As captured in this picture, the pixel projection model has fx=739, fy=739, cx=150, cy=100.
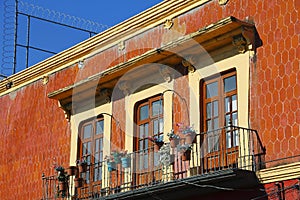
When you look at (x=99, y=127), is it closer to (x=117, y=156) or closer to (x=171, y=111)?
(x=117, y=156)

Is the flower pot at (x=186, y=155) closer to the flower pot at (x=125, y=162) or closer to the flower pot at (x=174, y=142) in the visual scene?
the flower pot at (x=174, y=142)

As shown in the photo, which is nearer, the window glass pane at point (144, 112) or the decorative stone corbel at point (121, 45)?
the window glass pane at point (144, 112)

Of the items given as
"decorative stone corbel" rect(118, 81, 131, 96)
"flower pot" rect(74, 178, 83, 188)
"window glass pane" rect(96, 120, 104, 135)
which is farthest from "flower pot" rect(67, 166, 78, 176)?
→ "decorative stone corbel" rect(118, 81, 131, 96)

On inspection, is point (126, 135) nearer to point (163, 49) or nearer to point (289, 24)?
point (163, 49)

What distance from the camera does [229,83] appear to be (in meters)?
13.9

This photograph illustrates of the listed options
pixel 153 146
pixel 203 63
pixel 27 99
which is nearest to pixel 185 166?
pixel 153 146

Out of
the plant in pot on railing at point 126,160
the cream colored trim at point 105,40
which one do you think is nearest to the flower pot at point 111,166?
the plant in pot on railing at point 126,160

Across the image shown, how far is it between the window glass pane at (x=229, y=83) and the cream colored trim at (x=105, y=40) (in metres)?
1.85

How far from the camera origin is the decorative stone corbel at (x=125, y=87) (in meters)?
16.2

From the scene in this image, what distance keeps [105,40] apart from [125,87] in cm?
174

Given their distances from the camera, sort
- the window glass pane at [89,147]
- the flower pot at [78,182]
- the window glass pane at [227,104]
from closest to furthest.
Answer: the window glass pane at [227,104]
the flower pot at [78,182]
the window glass pane at [89,147]

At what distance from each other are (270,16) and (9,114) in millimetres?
9705

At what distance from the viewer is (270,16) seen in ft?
43.4

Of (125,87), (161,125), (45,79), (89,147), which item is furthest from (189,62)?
(45,79)
